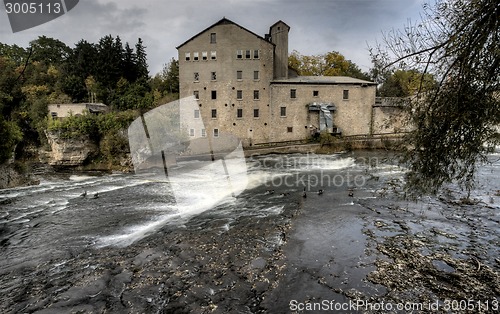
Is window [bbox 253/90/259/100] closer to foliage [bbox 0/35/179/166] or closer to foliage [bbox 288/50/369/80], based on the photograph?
foliage [bbox 0/35/179/166]

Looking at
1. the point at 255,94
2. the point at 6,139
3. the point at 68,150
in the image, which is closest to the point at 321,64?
the point at 255,94

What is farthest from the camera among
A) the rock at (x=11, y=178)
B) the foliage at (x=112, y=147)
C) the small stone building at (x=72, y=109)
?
the small stone building at (x=72, y=109)

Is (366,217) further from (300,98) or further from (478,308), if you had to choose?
(300,98)

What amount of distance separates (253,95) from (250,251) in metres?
26.0

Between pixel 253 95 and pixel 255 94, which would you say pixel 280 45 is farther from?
pixel 253 95

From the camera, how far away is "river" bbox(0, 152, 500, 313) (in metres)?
6.35

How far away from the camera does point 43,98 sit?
3353 centimetres

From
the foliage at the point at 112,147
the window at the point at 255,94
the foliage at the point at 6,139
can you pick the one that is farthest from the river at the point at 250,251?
the window at the point at 255,94

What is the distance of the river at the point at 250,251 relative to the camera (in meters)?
6.35

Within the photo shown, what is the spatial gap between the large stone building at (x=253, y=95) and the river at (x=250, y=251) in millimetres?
17810

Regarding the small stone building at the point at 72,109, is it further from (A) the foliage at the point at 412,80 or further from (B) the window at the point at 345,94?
(A) the foliage at the point at 412,80

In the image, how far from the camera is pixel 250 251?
8.48 metres

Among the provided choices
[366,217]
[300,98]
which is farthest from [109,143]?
[366,217]

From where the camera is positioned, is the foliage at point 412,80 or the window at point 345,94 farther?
the window at point 345,94
